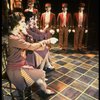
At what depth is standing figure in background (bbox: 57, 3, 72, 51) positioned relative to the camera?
667 cm

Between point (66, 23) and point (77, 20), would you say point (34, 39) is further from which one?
point (77, 20)

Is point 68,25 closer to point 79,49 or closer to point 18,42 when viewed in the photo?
point 79,49

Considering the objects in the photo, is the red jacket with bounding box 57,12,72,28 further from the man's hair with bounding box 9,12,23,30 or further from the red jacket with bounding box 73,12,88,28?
the man's hair with bounding box 9,12,23,30

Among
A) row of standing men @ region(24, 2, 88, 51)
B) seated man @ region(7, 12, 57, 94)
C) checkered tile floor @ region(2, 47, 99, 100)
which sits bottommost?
checkered tile floor @ region(2, 47, 99, 100)

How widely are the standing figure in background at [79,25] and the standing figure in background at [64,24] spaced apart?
9.9 inches

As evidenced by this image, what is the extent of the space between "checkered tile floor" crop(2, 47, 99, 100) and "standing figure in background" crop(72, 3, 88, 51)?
0.64 meters

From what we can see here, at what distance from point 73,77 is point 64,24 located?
2.91 meters

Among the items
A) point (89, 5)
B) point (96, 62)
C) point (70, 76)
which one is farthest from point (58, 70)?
point (89, 5)

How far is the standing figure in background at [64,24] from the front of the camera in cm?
667

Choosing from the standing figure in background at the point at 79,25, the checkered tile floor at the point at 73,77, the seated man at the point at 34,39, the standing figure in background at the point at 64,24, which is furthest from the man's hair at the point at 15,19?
the standing figure in background at the point at 79,25

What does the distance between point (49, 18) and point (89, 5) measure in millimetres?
1915

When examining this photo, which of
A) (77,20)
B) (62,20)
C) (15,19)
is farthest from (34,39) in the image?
(77,20)

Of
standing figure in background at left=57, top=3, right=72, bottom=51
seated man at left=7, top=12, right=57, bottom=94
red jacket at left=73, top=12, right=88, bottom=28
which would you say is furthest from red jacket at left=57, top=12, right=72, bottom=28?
seated man at left=7, top=12, right=57, bottom=94

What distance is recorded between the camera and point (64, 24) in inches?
266
